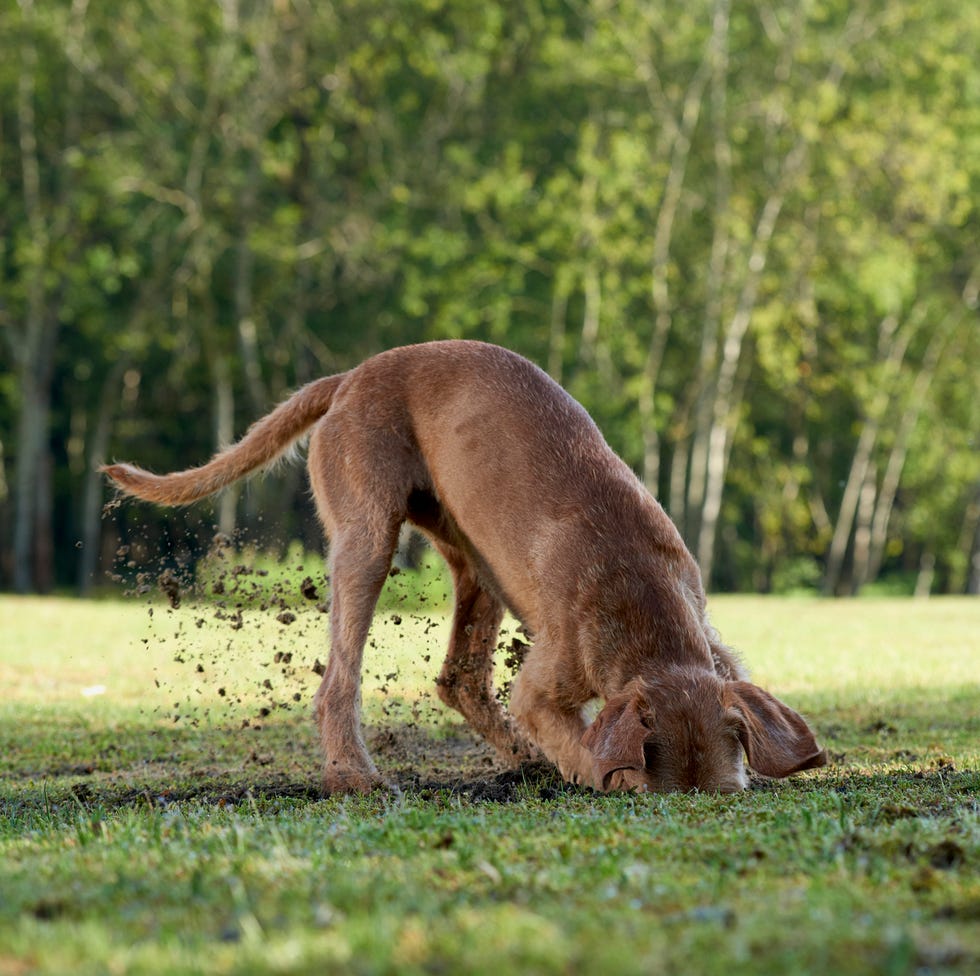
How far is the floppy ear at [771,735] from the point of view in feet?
17.9

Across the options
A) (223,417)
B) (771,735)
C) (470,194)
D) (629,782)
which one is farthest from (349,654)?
(470,194)

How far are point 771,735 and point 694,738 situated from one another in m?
0.32

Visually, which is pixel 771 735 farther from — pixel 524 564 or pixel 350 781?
pixel 350 781

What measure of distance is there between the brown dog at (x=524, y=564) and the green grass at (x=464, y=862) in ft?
0.87

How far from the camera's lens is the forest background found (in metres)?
27.9

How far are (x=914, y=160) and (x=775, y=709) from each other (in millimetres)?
28767

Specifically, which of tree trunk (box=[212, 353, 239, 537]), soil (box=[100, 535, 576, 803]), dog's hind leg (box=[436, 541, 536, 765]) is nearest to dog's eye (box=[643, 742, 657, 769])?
soil (box=[100, 535, 576, 803])

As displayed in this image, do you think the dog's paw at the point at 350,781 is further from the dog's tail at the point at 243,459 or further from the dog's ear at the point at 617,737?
the dog's tail at the point at 243,459

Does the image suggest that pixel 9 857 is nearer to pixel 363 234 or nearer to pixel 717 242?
pixel 363 234

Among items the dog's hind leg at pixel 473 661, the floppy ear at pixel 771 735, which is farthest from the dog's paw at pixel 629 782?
the dog's hind leg at pixel 473 661

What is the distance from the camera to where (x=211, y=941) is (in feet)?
9.46

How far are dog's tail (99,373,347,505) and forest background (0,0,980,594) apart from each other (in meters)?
18.7

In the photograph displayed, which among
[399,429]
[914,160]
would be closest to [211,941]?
[399,429]

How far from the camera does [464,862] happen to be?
3.81 metres
